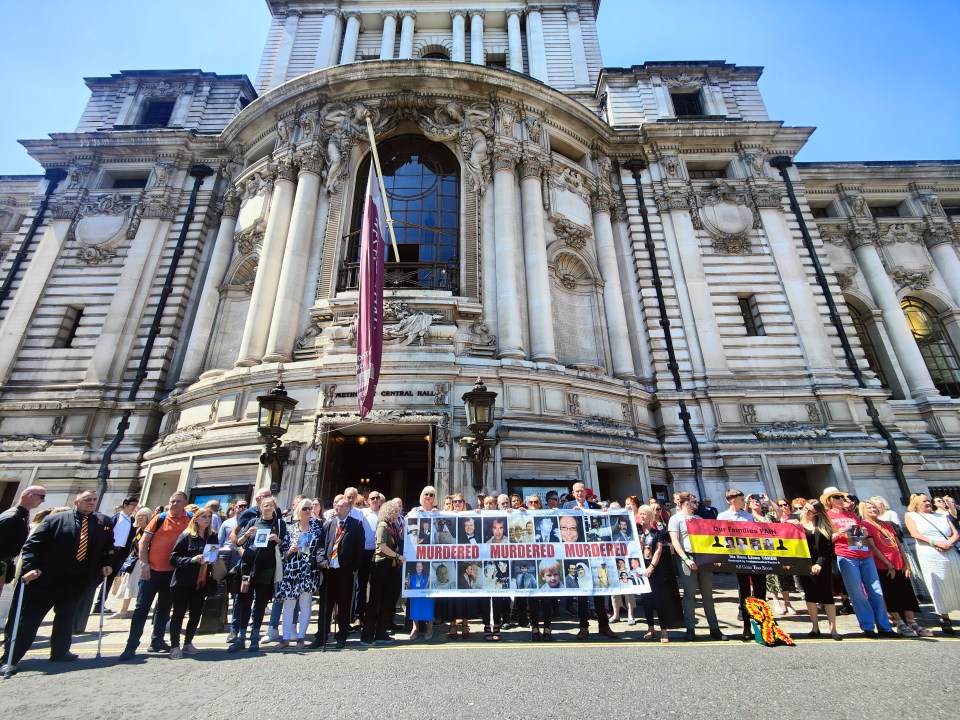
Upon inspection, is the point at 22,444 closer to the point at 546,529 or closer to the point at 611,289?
the point at 546,529

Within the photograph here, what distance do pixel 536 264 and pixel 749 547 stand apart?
37.2 ft

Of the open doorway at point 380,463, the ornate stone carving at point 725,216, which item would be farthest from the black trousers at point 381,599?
the ornate stone carving at point 725,216

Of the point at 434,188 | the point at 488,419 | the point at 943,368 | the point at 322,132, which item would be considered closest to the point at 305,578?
the point at 488,419

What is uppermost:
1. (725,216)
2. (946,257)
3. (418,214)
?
(946,257)

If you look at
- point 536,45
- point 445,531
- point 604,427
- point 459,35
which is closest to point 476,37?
point 459,35

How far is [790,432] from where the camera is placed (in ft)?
52.0

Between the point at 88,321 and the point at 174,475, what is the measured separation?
8.51 meters

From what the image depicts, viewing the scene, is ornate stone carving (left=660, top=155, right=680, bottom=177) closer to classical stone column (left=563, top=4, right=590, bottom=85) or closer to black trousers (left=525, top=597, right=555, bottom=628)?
classical stone column (left=563, top=4, right=590, bottom=85)

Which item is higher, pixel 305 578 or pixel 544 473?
pixel 544 473

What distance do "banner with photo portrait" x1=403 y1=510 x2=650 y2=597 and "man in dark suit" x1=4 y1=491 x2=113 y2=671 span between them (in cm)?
419

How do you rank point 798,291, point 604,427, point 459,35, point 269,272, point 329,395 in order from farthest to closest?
1. point 459,35
2. point 798,291
3. point 269,272
4. point 604,427
5. point 329,395

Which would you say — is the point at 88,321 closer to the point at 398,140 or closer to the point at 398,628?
the point at 398,140

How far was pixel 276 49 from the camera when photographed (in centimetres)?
2639

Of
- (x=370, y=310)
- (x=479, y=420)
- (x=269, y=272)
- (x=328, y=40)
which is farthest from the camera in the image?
(x=328, y=40)
